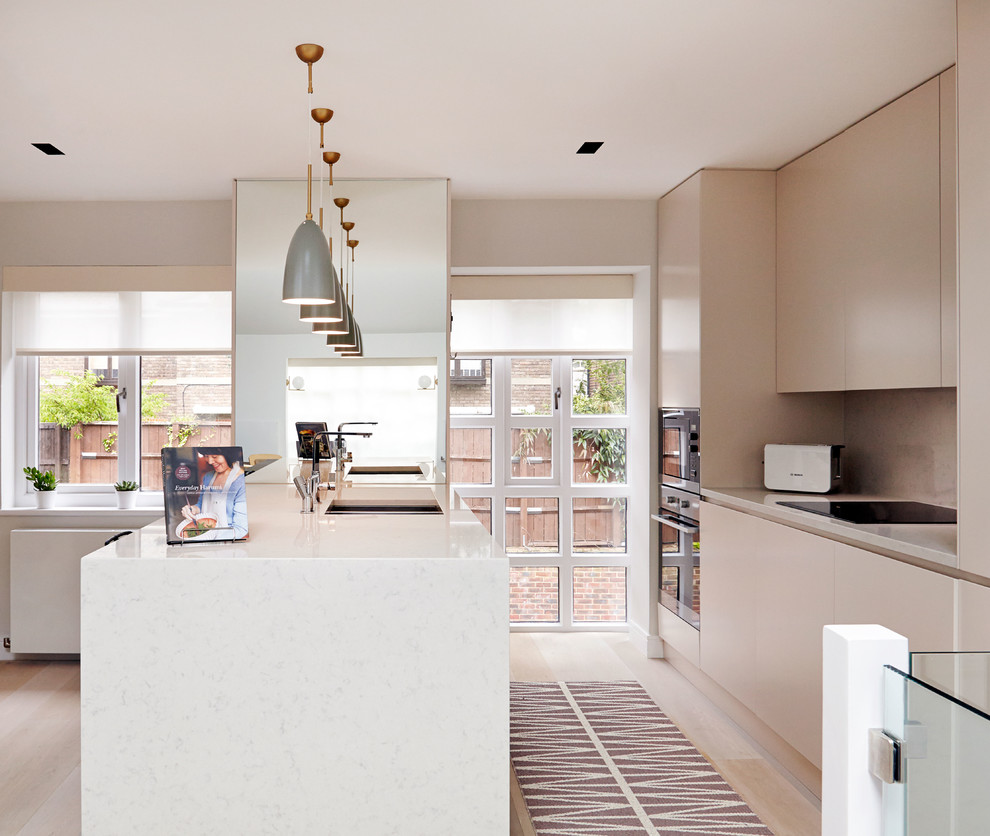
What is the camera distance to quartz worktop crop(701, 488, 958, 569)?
2410 mm

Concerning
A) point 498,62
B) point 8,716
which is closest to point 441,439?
point 498,62

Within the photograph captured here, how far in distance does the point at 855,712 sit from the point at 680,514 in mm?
3619

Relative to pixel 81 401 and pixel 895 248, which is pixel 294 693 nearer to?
pixel 895 248

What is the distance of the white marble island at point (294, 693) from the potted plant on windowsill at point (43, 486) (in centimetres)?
320

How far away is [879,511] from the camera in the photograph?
A: 10.8ft

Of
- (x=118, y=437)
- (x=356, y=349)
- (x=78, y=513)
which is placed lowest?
(x=78, y=513)

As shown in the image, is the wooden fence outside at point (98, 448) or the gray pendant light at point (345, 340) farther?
the wooden fence outside at point (98, 448)

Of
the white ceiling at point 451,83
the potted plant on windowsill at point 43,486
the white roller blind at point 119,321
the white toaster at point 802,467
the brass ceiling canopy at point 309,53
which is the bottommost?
the potted plant on windowsill at point 43,486

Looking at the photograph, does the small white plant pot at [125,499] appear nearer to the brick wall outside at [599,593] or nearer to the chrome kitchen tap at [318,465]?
the chrome kitchen tap at [318,465]

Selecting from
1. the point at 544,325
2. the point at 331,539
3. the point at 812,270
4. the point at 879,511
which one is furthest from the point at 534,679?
the point at 812,270

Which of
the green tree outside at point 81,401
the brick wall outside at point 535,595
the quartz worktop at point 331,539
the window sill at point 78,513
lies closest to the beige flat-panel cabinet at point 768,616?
the quartz worktop at point 331,539

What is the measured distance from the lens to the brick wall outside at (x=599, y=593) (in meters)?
5.32

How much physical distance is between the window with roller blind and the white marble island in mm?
3087

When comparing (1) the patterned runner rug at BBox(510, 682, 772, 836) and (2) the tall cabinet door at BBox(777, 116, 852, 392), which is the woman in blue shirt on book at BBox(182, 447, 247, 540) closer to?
(1) the patterned runner rug at BBox(510, 682, 772, 836)
